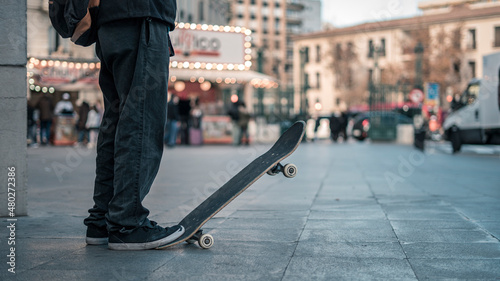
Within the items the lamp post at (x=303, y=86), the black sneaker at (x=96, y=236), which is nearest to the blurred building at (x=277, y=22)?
the lamp post at (x=303, y=86)

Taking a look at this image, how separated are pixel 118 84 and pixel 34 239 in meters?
1.06

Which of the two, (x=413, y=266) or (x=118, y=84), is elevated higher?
(x=118, y=84)

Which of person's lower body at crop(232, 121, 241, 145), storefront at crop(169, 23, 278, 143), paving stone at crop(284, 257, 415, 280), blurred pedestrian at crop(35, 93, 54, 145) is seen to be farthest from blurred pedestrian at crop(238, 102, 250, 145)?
paving stone at crop(284, 257, 415, 280)

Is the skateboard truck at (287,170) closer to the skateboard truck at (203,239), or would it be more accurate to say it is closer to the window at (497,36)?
the skateboard truck at (203,239)

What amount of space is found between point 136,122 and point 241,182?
25.7 inches

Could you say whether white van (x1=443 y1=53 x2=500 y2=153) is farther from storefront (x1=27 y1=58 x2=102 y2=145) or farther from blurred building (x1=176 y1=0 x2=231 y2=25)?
blurred building (x1=176 y1=0 x2=231 y2=25)

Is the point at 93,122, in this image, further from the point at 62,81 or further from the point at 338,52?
the point at 338,52

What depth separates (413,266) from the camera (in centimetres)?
327

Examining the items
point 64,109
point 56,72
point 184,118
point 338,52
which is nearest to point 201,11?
point 184,118

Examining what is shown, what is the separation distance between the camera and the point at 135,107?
3.71 m

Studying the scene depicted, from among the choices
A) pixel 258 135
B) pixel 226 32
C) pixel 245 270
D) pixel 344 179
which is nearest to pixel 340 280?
pixel 245 270

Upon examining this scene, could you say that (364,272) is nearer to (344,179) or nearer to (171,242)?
(171,242)

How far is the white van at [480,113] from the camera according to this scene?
2047 centimetres

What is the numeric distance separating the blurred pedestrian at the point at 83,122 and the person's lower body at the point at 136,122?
20.9 metres
